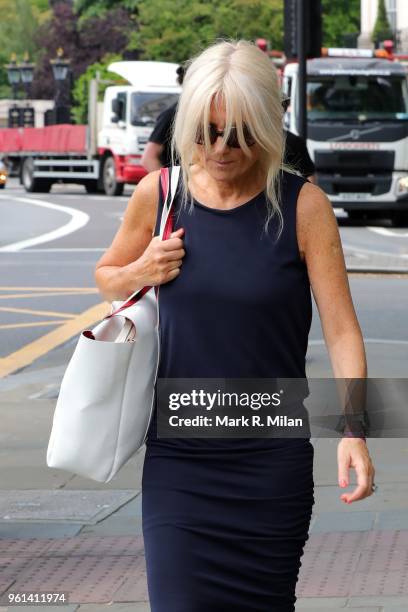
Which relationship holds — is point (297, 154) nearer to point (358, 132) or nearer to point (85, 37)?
point (358, 132)

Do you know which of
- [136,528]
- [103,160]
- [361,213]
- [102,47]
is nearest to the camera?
[136,528]

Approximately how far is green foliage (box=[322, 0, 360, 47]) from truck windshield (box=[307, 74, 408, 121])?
48.6 m

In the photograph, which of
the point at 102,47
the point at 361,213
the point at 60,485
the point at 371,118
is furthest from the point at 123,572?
the point at 102,47

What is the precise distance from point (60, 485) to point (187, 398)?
14.0 feet

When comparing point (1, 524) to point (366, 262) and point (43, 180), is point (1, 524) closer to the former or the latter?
point (366, 262)

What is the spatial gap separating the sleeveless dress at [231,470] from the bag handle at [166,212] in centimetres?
9

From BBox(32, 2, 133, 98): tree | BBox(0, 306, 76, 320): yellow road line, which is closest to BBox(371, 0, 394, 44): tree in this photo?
BBox(32, 2, 133, 98): tree

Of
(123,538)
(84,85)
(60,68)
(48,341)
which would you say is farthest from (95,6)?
(123,538)

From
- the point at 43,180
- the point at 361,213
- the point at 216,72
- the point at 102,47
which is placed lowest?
the point at 102,47

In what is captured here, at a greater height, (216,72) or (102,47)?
(216,72)

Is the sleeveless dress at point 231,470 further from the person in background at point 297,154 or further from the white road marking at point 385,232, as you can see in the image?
the white road marking at point 385,232

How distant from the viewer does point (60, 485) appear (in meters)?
7.67

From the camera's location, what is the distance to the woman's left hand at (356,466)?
346 cm

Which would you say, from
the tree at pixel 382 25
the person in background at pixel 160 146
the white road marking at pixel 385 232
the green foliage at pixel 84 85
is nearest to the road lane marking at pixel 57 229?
the white road marking at pixel 385 232
